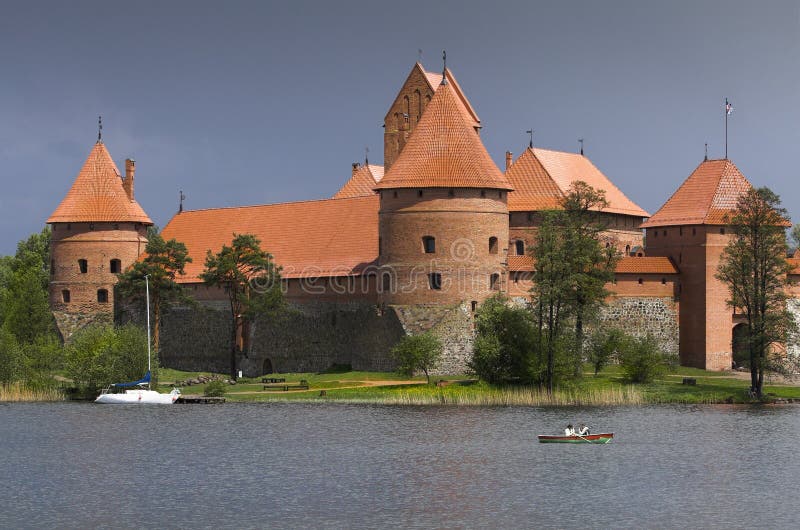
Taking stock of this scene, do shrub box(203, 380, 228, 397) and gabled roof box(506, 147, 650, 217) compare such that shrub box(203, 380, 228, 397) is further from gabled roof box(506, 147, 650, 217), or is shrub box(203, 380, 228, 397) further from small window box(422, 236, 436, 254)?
gabled roof box(506, 147, 650, 217)

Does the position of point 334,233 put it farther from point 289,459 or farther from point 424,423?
point 289,459

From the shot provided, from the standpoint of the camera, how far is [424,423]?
46031mm

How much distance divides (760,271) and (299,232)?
22.8 metres

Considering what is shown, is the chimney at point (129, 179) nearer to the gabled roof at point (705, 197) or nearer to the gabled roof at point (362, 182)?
the gabled roof at point (362, 182)

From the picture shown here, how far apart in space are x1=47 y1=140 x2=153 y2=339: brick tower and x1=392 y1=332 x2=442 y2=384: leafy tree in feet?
64.6

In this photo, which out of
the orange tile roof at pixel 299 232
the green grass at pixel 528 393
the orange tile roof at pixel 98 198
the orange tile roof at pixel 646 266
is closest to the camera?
the green grass at pixel 528 393

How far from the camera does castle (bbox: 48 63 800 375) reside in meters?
57.1

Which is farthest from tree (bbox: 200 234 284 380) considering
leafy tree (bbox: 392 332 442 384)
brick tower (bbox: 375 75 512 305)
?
leafy tree (bbox: 392 332 442 384)

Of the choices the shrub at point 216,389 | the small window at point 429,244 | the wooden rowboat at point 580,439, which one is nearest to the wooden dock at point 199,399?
the shrub at point 216,389

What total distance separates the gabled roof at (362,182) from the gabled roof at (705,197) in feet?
50.3

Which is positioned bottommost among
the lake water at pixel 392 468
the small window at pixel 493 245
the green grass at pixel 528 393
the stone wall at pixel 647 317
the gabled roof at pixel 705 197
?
the lake water at pixel 392 468

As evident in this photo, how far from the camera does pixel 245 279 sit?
61.8 meters

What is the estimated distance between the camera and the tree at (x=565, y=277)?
52031 mm

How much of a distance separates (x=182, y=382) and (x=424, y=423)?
17.1 metres
